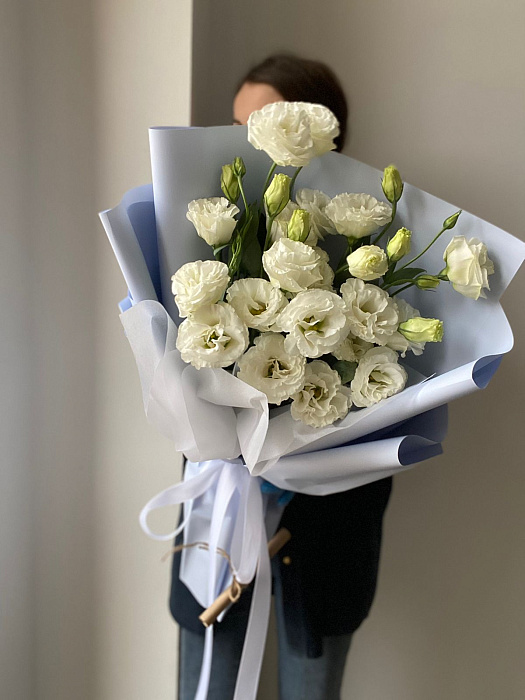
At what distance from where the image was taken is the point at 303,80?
0.97 m

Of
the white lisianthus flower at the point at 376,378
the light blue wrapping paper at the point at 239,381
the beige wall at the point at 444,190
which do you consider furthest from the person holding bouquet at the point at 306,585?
the white lisianthus flower at the point at 376,378

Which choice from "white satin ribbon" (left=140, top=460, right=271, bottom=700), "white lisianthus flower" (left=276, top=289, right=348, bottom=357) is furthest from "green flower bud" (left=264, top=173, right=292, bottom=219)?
"white satin ribbon" (left=140, top=460, right=271, bottom=700)

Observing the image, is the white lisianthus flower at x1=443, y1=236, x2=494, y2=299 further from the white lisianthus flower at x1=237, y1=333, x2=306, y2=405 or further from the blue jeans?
the blue jeans

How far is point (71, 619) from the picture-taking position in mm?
1081

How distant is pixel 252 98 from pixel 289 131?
1.33ft

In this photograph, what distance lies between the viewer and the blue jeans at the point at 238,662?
948 mm

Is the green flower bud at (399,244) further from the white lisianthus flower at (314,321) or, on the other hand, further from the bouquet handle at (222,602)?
the bouquet handle at (222,602)

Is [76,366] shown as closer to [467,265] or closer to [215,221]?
[215,221]

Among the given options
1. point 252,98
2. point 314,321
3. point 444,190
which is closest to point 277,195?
point 314,321

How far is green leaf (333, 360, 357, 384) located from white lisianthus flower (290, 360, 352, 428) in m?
0.02

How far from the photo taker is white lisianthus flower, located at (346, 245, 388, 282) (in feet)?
1.86

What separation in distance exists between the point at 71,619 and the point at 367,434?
738 mm

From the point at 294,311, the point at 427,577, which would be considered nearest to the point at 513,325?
the point at 427,577

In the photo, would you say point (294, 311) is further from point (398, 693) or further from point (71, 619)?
point (398, 693)
